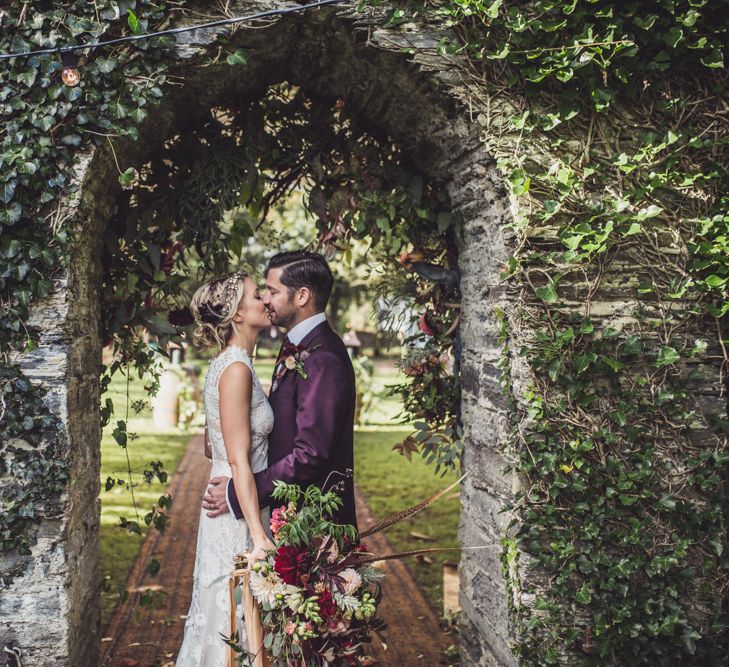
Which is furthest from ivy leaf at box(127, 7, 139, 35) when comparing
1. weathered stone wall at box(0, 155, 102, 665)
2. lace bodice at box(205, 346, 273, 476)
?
lace bodice at box(205, 346, 273, 476)

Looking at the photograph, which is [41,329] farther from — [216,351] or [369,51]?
[369,51]

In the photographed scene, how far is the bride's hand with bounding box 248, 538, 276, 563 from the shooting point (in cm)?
282

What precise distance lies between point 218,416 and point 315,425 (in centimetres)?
51

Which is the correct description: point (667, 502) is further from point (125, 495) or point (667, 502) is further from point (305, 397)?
point (125, 495)

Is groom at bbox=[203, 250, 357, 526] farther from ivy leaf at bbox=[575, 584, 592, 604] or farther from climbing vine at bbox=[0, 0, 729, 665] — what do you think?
ivy leaf at bbox=[575, 584, 592, 604]

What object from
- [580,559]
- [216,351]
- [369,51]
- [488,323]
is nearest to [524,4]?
[369,51]

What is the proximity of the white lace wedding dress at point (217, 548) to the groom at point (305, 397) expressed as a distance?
0.07m

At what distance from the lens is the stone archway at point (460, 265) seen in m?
3.10

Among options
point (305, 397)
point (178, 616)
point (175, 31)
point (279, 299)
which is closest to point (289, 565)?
point (305, 397)

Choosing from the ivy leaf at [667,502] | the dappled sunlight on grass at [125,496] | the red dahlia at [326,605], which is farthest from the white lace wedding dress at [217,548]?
the ivy leaf at [667,502]

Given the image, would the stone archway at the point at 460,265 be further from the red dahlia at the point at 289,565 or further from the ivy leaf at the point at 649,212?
the red dahlia at the point at 289,565

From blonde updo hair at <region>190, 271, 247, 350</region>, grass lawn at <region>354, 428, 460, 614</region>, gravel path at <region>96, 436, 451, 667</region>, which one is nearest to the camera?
blonde updo hair at <region>190, 271, 247, 350</region>

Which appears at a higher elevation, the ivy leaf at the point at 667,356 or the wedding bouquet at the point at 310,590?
the ivy leaf at the point at 667,356

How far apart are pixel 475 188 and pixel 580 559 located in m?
1.80
